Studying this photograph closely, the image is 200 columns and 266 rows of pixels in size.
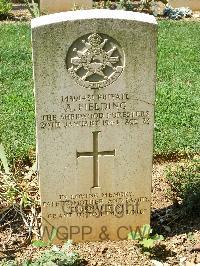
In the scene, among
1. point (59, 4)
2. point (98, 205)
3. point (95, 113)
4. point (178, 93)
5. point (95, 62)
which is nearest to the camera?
point (95, 62)

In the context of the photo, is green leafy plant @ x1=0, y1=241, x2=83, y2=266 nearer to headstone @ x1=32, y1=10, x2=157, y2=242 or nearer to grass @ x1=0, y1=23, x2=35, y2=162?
headstone @ x1=32, y1=10, x2=157, y2=242

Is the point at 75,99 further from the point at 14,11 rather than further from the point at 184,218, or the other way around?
the point at 14,11

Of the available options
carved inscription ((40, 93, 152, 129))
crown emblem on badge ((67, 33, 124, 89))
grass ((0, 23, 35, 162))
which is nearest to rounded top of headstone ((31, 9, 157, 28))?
crown emblem on badge ((67, 33, 124, 89))

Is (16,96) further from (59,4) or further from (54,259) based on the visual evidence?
(59,4)

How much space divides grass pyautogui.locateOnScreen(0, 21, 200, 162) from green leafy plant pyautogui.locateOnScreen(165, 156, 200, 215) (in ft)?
2.38

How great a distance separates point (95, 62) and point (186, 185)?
1.49m

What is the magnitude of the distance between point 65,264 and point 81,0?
1046cm

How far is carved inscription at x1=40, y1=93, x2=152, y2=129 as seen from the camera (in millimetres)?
3426

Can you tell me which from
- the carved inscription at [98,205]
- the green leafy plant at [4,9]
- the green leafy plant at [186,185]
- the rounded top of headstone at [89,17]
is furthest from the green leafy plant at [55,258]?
the green leafy plant at [4,9]

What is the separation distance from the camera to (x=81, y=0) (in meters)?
13.0

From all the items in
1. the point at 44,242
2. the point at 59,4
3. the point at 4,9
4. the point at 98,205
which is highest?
the point at 59,4

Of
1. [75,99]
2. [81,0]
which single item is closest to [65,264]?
[75,99]

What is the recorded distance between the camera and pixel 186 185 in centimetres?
427

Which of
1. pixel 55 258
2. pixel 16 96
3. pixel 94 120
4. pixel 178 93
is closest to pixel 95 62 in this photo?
pixel 94 120
